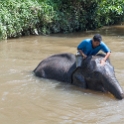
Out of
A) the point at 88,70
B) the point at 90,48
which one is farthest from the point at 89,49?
the point at 88,70

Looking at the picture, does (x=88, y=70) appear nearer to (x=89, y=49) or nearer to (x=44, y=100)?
(x=89, y=49)

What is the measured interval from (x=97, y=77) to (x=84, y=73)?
0.36 metres

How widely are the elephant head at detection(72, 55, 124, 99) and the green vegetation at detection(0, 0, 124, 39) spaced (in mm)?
6298

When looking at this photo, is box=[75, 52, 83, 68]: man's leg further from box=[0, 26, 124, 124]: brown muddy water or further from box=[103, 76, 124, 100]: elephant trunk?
box=[103, 76, 124, 100]: elephant trunk

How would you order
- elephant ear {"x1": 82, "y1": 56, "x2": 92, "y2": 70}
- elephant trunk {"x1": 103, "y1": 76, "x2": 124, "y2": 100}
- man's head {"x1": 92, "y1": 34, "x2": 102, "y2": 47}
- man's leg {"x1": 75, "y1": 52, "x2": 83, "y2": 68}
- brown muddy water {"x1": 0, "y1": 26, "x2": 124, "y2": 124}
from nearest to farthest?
brown muddy water {"x1": 0, "y1": 26, "x2": 124, "y2": 124} → elephant trunk {"x1": 103, "y1": 76, "x2": 124, "y2": 100} → man's head {"x1": 92, "y1": 34, "x2": 102, "y2": 47} → elephant ear {"x1": 82, "y1": 56, "x2": 92, "y2": 70} → man's leg {"x1": 75, "y1": 52, "x2": 83, "y2": 68}

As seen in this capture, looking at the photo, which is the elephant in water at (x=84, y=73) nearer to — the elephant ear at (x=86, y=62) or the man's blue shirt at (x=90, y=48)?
the elephant ear at (x=86, y=62)

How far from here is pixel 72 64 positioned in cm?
767

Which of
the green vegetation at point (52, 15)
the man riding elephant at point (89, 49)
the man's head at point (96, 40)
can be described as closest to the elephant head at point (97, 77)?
the man riding elephant at point (89, 49)

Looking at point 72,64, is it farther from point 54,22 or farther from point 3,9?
point 54,22

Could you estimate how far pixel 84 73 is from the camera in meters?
7.17

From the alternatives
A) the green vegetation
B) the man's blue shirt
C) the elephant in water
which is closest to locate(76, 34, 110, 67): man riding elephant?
the man's blue shirt

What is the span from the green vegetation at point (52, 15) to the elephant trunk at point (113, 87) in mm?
7033

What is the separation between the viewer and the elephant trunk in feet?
20.8

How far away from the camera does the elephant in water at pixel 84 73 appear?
6.61m
